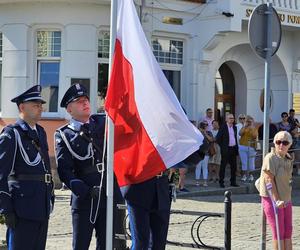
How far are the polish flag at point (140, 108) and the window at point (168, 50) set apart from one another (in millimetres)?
14696

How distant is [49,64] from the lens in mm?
18750

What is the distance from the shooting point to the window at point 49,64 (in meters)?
18.6

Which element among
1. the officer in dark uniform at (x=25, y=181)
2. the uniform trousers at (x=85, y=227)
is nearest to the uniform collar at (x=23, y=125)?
the officer in dark uniform at (x=25, y=181)

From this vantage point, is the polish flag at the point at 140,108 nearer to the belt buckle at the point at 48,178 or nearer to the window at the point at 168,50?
the belt buckle at the point at 48,178

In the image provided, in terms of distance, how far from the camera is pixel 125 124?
535cm

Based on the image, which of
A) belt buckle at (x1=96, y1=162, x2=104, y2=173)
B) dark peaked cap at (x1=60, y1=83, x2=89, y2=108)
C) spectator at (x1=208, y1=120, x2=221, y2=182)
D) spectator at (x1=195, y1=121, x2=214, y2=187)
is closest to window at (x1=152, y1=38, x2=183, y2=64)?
spectator at (x1=208, y1=120, x2=221, y2=182)

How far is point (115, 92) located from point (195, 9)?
15.5 m

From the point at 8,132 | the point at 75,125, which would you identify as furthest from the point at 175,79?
the point at 8,132

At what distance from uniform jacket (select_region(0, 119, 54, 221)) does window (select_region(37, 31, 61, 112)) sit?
12.8 metres

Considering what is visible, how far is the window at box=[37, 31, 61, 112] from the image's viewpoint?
1859cm

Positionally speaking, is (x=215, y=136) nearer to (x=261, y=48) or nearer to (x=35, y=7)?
(x=35, y=7)

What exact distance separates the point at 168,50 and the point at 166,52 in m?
0.09

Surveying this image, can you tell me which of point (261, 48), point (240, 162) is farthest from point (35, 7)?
point (261, 48)

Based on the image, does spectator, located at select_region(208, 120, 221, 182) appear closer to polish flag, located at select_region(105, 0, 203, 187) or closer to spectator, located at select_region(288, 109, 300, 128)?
spectator, located at select_region(288, 109, 300, 128)
